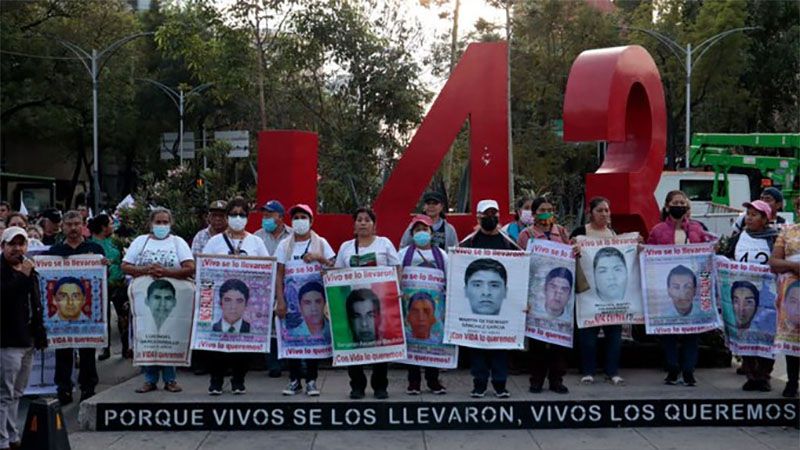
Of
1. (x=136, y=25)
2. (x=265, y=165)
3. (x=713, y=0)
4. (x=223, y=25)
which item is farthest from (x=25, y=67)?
(x=265, y=165)

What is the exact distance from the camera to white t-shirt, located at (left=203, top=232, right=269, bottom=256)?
820 cm

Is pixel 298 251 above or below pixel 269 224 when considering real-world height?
below

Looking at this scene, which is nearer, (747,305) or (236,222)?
(236,222)

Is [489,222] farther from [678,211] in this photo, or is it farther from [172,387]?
[172,387]

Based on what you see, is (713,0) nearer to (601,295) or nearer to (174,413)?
(601,295)

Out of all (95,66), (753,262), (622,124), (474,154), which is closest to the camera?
(753,262)

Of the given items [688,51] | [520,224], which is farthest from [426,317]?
[688,51]

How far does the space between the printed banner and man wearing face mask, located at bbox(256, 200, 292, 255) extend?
3.20 ft

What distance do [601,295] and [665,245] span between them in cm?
80

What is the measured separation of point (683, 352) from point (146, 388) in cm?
503

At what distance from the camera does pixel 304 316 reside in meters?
8.10

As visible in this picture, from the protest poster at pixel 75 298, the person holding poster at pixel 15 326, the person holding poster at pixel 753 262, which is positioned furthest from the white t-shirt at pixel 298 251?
the person holding poster at pixel 753 262

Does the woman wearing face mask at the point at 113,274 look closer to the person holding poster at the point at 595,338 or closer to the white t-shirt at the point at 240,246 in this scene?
the white t-shirt at the point at 240,246

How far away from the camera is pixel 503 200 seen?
1032 cm
